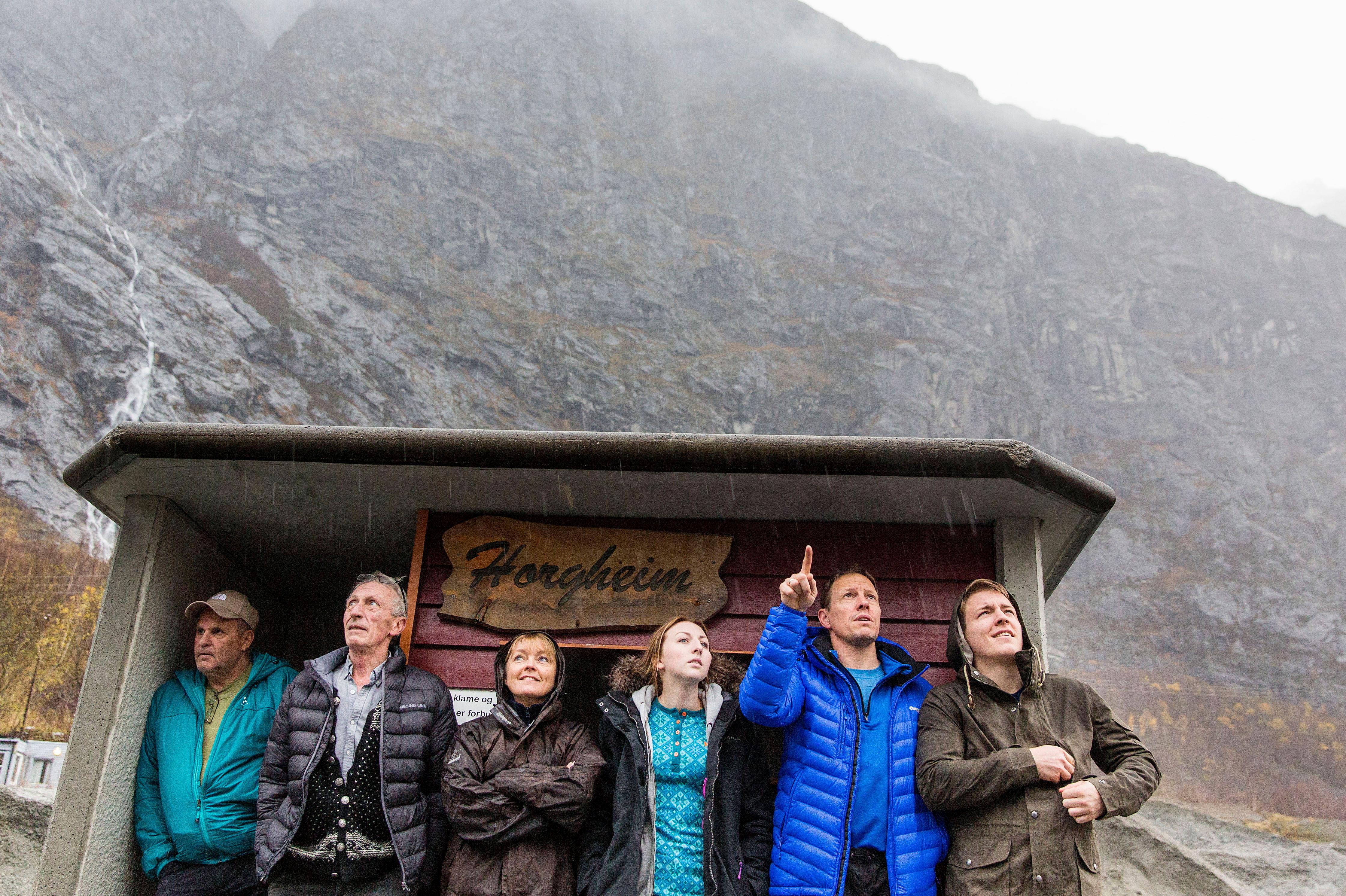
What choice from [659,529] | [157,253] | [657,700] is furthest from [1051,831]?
[157,253]

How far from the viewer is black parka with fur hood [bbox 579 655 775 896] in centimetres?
348

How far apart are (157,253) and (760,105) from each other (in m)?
68.0

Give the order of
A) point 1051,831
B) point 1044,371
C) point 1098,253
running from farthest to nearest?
1. point 1098,253
2. point 1044,371
3. point 1051,831

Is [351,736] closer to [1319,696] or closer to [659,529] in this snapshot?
[659,529]

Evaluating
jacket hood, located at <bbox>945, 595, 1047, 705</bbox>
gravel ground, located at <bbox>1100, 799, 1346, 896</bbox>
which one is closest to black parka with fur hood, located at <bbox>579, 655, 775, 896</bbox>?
jacket hood, located at <bbox>945, 595, 1047, 705</bbox>

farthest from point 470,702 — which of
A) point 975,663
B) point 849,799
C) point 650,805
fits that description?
point 975,663

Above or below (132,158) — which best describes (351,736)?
below

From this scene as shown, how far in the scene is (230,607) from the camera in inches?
182

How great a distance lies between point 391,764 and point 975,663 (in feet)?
7.85

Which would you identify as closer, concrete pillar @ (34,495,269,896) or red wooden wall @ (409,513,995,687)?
concrete pillar @ (34,495,269,896)

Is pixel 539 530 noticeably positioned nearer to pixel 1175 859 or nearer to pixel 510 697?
pixel 510 697

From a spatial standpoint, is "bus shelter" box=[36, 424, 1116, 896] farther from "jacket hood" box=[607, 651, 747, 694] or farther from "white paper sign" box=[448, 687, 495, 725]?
"jacket hood" box=[607, 651, 747, 694]

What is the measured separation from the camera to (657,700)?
→ 12.6ft

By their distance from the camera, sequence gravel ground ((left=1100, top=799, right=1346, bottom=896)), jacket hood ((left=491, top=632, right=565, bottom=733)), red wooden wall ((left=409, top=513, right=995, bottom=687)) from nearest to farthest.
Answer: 1. jacket hood ((left=491, top=632, right=565, bottom=733))
2. red wooden wall ((left=409, top=513, right=995, bottom=687))
3. gravel ground ((left=1100, top=799, right=1346, bottom=896))
